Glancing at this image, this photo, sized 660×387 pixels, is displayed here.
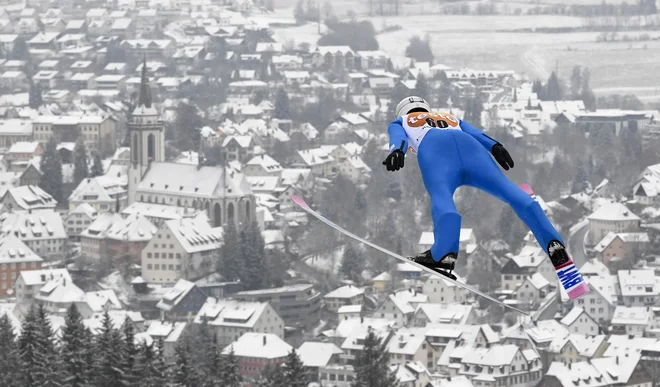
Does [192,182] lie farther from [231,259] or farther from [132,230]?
[231,259]

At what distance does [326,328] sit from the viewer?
35.8m

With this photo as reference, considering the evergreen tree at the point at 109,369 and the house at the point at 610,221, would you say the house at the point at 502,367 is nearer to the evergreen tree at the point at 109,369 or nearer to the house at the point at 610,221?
the house at the point at 610,221

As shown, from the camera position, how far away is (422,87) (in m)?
64.1

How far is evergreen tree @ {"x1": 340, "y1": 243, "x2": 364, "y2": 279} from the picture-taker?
3956 centimetres

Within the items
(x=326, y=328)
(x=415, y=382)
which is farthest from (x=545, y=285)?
(x=415, y=382)

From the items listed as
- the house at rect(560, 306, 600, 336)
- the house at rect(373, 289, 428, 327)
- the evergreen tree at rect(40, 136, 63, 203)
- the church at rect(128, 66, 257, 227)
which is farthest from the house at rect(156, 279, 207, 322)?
the evergreen tree at rect(40, 136, 63, 203)

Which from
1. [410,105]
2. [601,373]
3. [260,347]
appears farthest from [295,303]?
[410,105]

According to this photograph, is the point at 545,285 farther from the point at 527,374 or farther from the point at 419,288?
the point at 527,374

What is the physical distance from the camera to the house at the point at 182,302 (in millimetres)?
36531

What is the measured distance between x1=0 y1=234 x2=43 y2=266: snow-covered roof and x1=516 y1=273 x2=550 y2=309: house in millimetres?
11094

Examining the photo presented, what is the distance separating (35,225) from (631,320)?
15.5 m

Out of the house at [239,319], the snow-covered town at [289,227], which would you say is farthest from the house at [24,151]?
the house at [239,319]

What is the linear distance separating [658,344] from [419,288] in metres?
7.12

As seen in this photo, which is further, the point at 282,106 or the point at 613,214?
the point at 282,106
